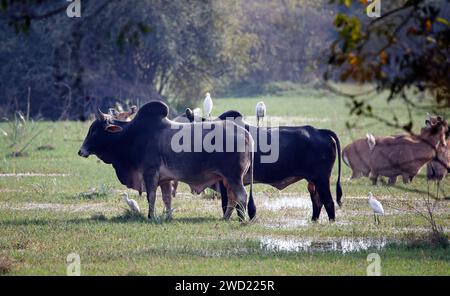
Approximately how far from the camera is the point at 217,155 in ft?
43.1

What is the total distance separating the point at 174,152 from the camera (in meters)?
13.4

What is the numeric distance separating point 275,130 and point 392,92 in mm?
6978

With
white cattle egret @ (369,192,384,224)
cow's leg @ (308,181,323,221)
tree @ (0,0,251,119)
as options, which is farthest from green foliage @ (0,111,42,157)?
white cattle egret @ (369,192,384,224)

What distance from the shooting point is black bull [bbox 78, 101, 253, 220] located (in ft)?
43.1

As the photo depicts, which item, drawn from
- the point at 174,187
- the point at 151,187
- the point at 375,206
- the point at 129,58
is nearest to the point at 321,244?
the point at 375,206

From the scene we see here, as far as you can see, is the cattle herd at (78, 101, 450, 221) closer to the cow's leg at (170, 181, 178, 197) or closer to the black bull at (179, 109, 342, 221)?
the black bull at (179, 109, 342, 221)

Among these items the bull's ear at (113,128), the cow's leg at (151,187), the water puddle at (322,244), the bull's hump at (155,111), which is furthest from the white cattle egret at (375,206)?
the bull's ear at (113,128)

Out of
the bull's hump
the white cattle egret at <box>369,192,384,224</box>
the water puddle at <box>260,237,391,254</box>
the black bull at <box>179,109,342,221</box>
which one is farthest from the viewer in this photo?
the bull's hump

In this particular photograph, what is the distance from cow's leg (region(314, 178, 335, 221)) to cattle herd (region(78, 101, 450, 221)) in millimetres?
14

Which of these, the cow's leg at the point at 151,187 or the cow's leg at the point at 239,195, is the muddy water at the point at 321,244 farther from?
the cow's leg at the point at 151,187

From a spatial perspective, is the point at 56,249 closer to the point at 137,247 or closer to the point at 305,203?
the point at 137,247

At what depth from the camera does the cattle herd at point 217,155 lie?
1315 centimetres

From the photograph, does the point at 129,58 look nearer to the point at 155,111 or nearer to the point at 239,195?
the point at 155,111

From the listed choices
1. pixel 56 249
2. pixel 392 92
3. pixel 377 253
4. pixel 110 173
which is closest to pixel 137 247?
pixel 56 249
